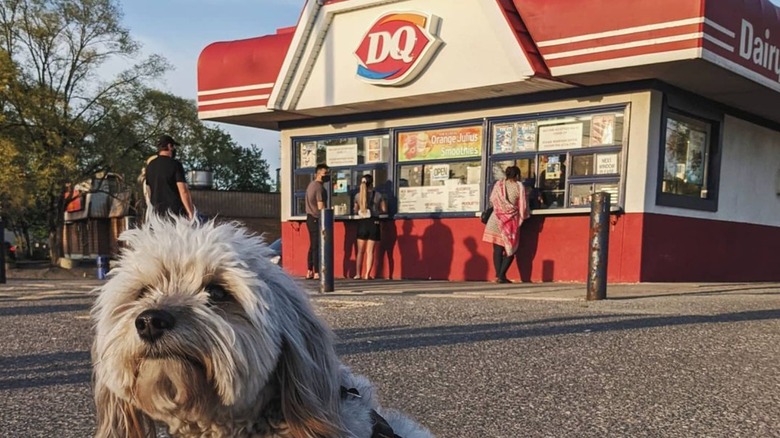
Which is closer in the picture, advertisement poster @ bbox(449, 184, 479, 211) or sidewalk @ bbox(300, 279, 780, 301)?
sidewalk @ bbox(300, 279, 780, 301)

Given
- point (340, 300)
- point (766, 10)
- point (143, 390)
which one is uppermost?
point (766, 10)

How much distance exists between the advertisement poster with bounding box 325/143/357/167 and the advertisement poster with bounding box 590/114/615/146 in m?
4.77

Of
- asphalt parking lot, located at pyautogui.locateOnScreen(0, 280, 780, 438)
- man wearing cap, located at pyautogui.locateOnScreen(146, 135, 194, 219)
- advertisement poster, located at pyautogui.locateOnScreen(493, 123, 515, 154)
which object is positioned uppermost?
advertisement poster, located at pyautogui.locateOnScreen(493, 123, 515, 154)

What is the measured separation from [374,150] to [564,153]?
386 centimetres

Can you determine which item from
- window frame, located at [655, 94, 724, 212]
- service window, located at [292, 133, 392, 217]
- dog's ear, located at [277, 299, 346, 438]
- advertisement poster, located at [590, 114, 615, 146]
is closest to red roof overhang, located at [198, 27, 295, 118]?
service window, located at [292, 133, 392, 217]

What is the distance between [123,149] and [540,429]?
29.4 metres

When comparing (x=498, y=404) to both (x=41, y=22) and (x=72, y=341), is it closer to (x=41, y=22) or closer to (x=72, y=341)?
(x=72, y=341)

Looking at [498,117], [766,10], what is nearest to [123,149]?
[498,117]

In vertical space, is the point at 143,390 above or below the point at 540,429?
above

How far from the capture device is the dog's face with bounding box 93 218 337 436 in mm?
1685

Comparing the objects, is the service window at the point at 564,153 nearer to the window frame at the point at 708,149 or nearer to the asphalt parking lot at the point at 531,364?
the window frame at the point at 708,149

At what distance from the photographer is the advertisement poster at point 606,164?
1005 centimetres

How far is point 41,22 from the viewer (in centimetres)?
2712

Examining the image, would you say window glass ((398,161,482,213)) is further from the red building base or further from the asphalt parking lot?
the asphalt parking lot
